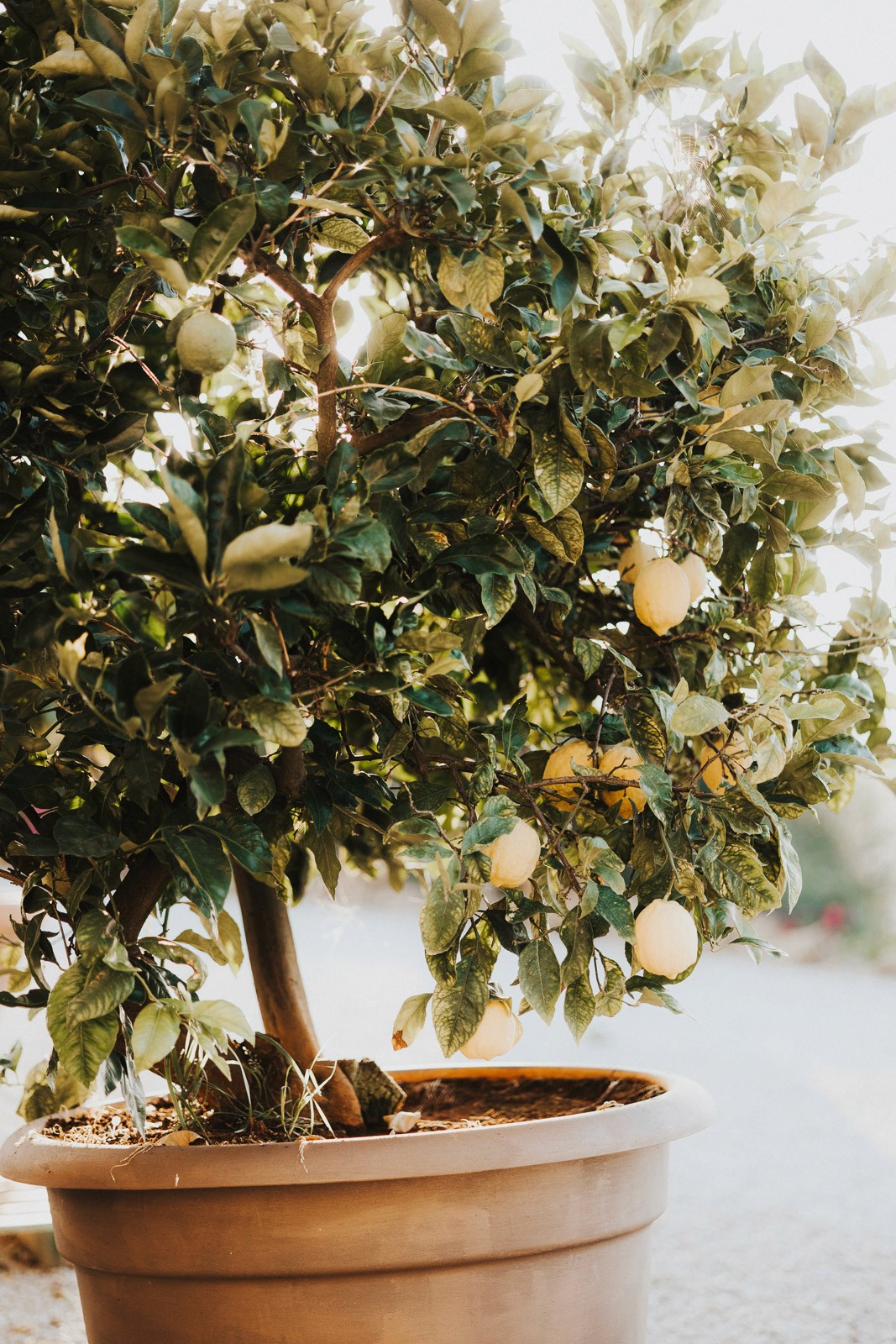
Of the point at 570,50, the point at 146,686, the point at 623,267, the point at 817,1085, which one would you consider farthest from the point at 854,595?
the point at 817,1085

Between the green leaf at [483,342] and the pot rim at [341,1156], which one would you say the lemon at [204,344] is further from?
the pot rim at [341,1156]

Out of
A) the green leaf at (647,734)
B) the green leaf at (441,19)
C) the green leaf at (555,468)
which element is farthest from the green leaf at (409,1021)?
the green leaf at (441,19)

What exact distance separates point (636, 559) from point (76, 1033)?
1.65 ft

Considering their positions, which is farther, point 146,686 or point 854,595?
point 854,595

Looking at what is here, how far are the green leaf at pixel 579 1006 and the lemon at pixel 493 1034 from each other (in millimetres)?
54

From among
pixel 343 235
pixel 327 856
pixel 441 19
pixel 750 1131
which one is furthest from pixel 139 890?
pixel 750 1131

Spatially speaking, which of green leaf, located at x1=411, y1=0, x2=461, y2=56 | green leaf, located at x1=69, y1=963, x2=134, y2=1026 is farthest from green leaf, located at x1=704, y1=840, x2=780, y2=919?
green leaf, located at x1=411, y1=0, x2=461, y2=56

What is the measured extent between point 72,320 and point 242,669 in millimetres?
407

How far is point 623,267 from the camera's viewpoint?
84 cm

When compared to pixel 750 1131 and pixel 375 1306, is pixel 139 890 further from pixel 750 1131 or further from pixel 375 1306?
pixel 750 1131

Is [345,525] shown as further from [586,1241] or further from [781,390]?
[586,1241]

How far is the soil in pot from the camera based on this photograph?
2.77ft

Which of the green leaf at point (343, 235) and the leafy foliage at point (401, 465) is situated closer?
the leafy foliage at point (401, 465)

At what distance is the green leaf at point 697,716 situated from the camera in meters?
0.62
